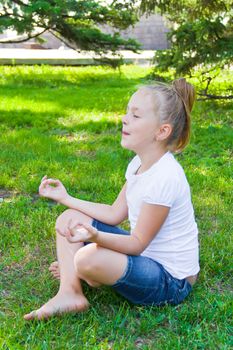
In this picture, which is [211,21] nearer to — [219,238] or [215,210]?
[215,210]

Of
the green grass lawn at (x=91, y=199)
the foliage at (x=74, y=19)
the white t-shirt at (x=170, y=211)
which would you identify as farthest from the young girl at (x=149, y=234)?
the foliage at (x=74, y=19)

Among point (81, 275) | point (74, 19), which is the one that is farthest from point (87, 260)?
point (74, 19)

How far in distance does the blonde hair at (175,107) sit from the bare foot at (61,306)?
2.52 feet

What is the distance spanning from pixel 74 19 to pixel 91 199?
6396mm

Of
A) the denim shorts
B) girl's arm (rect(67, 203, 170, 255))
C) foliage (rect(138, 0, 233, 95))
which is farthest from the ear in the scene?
foliage (rect(138, 0, 233, 95))

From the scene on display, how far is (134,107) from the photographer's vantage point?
247cm

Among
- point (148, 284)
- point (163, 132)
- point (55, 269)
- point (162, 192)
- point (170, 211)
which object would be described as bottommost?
point (55, 269)

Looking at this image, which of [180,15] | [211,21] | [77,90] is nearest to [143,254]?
[211,21]

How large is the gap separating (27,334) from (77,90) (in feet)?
24.6

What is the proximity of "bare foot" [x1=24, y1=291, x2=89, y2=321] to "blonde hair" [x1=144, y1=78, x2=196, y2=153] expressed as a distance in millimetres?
768

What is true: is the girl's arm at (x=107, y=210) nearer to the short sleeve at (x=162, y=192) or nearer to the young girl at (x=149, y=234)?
the young girl at (x=149, y=234)

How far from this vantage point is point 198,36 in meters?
7.04

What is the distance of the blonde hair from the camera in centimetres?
244

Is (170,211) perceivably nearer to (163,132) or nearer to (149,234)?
(149,234)
